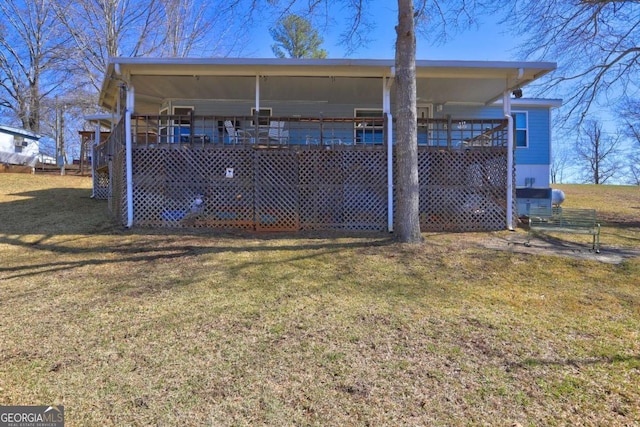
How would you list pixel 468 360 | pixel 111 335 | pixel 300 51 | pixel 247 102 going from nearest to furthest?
1. pixel 468 360
2. pixel 111 335
3. pixel 247 102
4. pixel 300 51

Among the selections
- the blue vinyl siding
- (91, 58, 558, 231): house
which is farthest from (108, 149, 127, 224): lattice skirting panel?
the blue vinyl siding

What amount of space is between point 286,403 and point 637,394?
232 centimetres

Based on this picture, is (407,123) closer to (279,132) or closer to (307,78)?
(307,78)

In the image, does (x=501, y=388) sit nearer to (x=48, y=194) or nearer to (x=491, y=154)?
(x=491, y=154)

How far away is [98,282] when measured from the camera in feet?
15.9

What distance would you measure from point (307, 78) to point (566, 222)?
6407 millimetres

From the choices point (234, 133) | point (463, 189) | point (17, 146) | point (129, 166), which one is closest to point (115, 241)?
point (129, 166)

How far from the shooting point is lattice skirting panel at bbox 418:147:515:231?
27.9ft

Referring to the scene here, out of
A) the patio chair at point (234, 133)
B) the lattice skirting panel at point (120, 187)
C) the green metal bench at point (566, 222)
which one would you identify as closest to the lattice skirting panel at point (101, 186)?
the lattice skirting panel at point (120, 187)

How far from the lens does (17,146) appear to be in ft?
83.3

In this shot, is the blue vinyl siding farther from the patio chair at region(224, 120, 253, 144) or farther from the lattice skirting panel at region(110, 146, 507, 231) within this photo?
the patio chair at region(224, 120, 253, 144)

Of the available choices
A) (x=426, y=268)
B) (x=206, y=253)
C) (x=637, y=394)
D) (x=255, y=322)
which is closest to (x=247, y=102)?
(x=206, y=253)

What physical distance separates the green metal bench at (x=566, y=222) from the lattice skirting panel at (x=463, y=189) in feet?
3.90

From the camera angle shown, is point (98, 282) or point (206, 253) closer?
point (98, 282)
